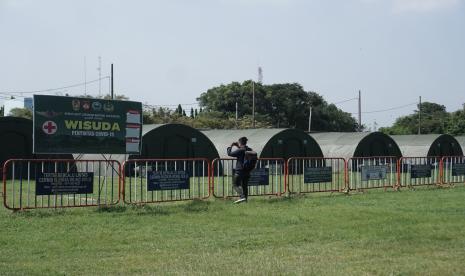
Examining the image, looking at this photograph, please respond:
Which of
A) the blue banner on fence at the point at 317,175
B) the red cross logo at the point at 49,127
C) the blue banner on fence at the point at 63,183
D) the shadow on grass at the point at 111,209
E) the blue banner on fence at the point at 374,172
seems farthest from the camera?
the blue banner on fence at the point at 374,172

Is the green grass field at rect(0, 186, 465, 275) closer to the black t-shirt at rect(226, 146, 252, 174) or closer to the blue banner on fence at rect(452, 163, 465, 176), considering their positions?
the black t-shirt at rect(226, 146, 252, 174)

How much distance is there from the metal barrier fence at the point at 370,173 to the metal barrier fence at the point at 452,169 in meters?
2.62

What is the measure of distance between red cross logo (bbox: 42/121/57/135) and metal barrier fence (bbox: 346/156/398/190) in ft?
29.9

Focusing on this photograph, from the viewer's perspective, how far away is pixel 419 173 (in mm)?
22391

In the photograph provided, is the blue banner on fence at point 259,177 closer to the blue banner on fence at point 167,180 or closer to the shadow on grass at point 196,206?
the shadow on grass at point 196,206

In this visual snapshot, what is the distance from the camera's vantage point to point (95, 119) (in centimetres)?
1634

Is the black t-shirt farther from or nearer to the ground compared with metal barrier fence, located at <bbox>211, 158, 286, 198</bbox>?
farther from the ground

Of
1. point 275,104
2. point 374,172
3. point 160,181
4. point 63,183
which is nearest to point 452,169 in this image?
point 374,172

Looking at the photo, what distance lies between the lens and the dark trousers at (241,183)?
16.5m

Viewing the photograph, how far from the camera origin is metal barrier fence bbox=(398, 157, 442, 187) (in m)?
22.1

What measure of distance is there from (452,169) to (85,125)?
45.7 feet

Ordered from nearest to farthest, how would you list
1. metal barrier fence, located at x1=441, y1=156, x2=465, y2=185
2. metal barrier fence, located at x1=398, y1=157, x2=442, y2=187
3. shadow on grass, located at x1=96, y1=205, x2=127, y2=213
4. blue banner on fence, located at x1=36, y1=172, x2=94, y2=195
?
blue banner on fence, located at x1=36, y1=172, x2=94, y2=195, shadow on grass, located at x1=96, y1=205, x2=127, y2=213, metal barrier fence, located at x1=398, y1=157, x2=442, y2=187, metal barrier fence, located at x1=441, y1=156, x2=465, y2=185

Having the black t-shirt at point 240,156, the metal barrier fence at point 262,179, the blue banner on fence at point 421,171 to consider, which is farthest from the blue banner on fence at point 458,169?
the black t-shirt at point 240,156

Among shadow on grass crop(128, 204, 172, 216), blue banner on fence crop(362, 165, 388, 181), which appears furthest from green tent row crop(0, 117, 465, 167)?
shadow on grass crop(128, 204, 172, 216)
